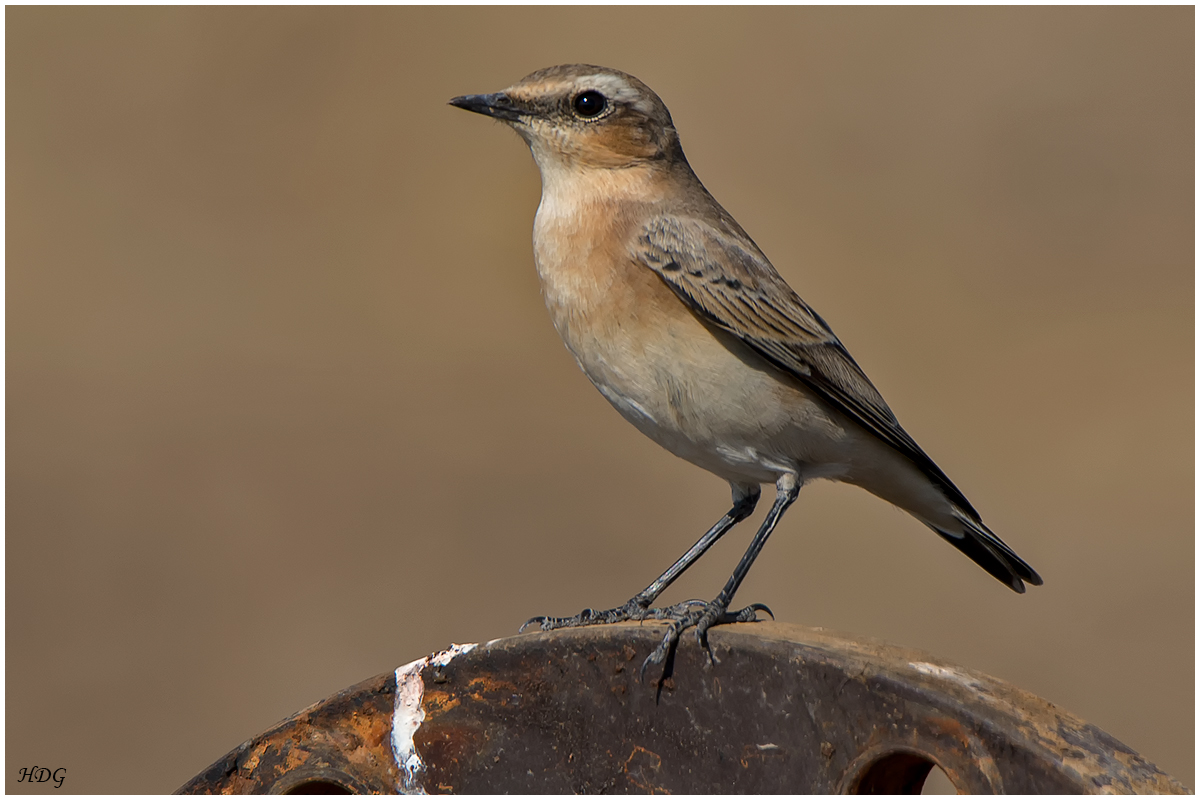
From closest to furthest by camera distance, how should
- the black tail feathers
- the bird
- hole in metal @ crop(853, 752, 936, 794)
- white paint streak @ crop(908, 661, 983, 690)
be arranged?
white paint streak @ crop(908, 661, 983, 690) < hole in metal @ crop(853, 752, 936, 794) < the bird < the black tail feathers

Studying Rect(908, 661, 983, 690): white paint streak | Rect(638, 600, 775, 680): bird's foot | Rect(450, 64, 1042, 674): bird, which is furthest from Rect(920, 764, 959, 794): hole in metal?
Rect(908, 661, 983, 690): white paint streak

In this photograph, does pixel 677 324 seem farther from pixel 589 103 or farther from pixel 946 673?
pixel 946 673

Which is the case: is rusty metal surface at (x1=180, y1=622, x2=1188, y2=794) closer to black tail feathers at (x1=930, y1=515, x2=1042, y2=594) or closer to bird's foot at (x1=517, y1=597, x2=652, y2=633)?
bird's foot at (x1=517, y1=597, x2=652, y2=633)

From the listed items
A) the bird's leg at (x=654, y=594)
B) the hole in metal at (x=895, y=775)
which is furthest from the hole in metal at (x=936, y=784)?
the hole in metal at (x=895, y=775)

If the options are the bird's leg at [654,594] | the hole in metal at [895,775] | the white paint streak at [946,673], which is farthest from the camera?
the bird's leg at [654,594]

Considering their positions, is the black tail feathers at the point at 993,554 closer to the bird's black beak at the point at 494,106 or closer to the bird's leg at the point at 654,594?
the bird's leg at the point at 654,594

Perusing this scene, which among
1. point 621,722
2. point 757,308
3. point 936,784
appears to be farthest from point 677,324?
point 936,784

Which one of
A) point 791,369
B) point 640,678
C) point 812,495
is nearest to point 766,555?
point 812,495
